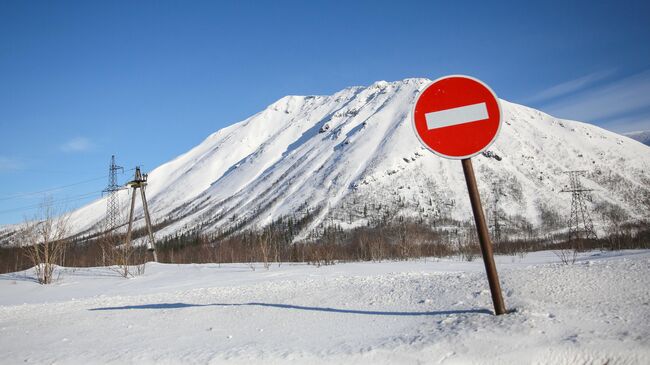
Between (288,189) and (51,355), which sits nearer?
(51,355)

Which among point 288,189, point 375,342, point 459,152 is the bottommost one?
point 375,342

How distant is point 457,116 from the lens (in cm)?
412

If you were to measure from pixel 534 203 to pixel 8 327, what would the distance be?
545 ft

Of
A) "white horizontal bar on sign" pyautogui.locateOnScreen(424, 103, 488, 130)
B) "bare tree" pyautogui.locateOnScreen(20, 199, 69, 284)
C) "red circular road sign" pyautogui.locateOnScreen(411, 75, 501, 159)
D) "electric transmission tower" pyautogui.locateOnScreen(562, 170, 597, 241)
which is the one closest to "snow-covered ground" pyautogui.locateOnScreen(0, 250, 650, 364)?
"red circular road sign" pyautogui.locateOnScreen(411, 75, 501, 159)

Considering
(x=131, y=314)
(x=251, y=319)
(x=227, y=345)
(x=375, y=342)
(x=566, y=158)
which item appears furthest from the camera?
(x=566, y=158)

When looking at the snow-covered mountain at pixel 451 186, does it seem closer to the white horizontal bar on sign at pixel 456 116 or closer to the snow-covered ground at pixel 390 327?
the snow-covered ground at pixel 390 327

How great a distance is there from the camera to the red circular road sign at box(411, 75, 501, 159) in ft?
13.3

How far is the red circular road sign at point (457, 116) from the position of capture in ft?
13.3

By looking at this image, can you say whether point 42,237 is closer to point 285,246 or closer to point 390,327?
point 390,327

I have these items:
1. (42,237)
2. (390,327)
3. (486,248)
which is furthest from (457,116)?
(42,237)

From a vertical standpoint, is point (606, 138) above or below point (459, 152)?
above

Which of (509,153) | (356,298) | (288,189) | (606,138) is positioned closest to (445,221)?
(509,153)

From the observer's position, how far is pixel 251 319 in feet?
16.2

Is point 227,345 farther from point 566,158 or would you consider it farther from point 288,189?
point 566,158
